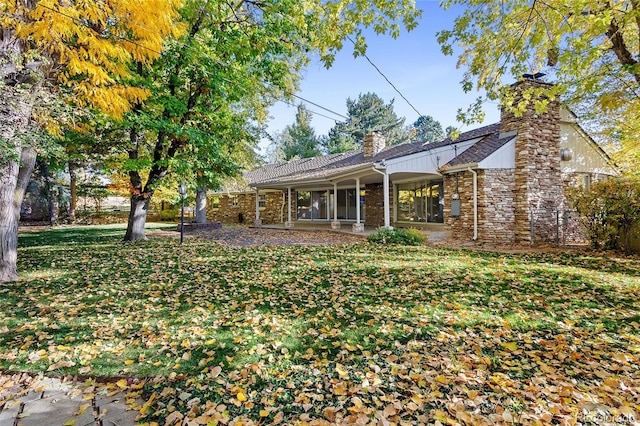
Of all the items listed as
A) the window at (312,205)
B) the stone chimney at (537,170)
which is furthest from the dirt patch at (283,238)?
the stone chimney at (537,170)

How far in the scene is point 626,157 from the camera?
12.3 metres

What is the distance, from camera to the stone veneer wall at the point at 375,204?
1623 cm

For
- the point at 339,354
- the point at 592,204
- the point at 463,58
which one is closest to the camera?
the point at 339,354

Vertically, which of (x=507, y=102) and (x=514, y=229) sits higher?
(x=507, y=102)

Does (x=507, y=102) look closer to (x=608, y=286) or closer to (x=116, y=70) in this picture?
(x=608, y=286)

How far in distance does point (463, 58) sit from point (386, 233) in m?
5.51

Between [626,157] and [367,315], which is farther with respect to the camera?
[626,157]

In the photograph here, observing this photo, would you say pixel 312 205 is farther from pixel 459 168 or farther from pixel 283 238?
pixel 459 168

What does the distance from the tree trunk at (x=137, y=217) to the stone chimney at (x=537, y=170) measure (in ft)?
41.8

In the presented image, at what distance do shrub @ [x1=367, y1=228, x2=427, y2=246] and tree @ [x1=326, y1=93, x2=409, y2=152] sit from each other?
23.8 meters

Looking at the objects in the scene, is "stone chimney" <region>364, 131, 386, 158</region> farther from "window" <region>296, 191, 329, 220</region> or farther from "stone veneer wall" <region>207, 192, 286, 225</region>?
"stone veneer wall" <region>207, 192, 286, 225</region>

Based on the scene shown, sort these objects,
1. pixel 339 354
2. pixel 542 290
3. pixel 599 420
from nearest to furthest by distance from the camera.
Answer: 1. pixel 599 420
2. pixel 339 354
3. pixel 542 290

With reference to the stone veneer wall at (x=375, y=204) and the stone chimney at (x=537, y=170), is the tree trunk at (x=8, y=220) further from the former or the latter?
the stone veneer wall at (x=375, y=204)

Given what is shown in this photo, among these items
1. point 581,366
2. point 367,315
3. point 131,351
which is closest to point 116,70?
point 131,351
